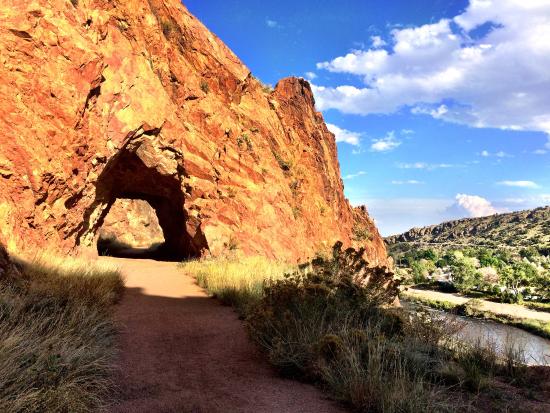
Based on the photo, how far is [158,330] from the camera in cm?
696

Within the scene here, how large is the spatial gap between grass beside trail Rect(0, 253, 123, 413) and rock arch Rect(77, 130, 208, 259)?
873cm

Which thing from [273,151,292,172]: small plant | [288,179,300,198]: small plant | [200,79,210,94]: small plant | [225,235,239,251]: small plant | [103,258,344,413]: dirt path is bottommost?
[103,258,344,413]: dirt path

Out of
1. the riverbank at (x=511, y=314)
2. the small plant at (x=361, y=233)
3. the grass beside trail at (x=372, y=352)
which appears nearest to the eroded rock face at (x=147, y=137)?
the small plant at (x=361, y=233)

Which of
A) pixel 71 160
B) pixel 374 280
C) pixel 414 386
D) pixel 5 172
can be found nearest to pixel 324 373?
pixel 414 386

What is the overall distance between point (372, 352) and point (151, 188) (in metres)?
17.9

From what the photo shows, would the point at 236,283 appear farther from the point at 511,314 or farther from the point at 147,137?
the point at 511,314

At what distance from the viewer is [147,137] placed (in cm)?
1703

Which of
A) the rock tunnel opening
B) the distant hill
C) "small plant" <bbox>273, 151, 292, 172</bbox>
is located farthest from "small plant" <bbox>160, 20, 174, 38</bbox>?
the distant hill

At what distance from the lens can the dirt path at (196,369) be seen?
159 inches

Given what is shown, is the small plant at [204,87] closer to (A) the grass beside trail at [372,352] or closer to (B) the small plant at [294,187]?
(B) the small plant at [294,187]

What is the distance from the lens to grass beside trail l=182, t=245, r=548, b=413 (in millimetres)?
3984

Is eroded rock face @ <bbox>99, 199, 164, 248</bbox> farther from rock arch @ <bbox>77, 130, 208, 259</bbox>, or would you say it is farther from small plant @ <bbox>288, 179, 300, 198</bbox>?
small plant @ <bbox>288, 179, 300, 198</bbox>

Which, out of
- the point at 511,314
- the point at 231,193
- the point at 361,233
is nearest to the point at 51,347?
the point at 231,193

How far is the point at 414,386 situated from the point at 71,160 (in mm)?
12450
